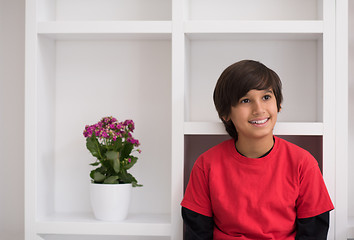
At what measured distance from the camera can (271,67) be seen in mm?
1604

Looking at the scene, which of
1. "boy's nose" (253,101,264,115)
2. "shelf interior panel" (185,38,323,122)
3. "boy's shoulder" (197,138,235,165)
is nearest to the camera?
"boy's nose" (253,101,264,115)

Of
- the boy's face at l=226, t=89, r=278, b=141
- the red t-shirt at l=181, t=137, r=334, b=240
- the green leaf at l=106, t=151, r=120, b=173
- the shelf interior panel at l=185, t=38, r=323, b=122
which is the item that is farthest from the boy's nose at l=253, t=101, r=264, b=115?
the green leaf at l=106, t=151, r=120, b=173

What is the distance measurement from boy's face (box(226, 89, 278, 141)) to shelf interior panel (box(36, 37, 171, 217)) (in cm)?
43

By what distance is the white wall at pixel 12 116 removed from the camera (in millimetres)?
1684

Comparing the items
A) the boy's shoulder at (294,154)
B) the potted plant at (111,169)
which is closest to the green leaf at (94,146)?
the potted plant at (111,169)

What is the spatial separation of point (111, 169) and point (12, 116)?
0.52 m

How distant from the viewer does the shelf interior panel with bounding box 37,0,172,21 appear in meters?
1.63

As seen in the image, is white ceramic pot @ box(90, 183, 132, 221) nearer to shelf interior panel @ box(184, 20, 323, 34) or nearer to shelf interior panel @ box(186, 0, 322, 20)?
shelf interior panel @ box(184, 20, 323, 34)

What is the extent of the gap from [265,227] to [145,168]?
0.56m

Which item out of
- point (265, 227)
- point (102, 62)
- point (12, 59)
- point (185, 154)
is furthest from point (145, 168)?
point (12, 59)

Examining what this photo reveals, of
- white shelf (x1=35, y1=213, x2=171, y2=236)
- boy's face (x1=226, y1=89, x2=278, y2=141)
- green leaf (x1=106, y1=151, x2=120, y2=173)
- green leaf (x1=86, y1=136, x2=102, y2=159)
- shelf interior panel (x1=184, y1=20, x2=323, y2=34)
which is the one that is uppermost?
shelf interior panel (x1=184, y1=20, x2=323, y2=34)

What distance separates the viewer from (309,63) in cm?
159

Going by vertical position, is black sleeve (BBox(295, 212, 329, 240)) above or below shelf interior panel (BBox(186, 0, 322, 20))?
below

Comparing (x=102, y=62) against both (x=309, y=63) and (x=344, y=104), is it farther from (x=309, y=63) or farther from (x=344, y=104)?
(x=344, y=104)
